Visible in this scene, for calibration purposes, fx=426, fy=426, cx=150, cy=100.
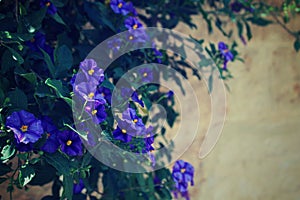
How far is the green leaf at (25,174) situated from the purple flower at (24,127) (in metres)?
0.10

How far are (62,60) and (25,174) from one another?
33 centimetres

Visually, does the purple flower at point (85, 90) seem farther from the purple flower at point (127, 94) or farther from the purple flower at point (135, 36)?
the purple flower at point (135, 36)

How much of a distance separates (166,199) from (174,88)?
0.51 m

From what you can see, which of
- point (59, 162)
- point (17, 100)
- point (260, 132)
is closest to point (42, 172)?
point (59, 162)

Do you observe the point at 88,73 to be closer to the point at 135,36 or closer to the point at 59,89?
the point at 59,89

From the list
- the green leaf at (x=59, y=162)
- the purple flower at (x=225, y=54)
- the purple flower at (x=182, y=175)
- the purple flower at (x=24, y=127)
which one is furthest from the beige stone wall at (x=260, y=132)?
the purple flower at (x=24, y=127)

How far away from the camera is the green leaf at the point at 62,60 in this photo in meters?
1.15

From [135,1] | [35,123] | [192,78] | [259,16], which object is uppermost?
[259,16]

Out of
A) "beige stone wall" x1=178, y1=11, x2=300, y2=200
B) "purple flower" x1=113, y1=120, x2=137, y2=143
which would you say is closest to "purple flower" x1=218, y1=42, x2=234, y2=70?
"beige stone wall" x1=178, y1=11, x2=300, y2=200

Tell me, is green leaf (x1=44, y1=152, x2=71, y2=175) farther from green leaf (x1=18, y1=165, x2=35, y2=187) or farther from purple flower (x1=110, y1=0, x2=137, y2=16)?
purple flower (x1=110, y1=0, x2=137, y2=16)

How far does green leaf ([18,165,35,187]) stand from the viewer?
1.00m

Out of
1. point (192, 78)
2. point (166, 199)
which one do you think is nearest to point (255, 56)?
point (192, 78)

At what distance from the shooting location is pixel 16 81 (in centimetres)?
117

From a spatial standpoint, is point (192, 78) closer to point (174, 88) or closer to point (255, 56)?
point (174, 88)
